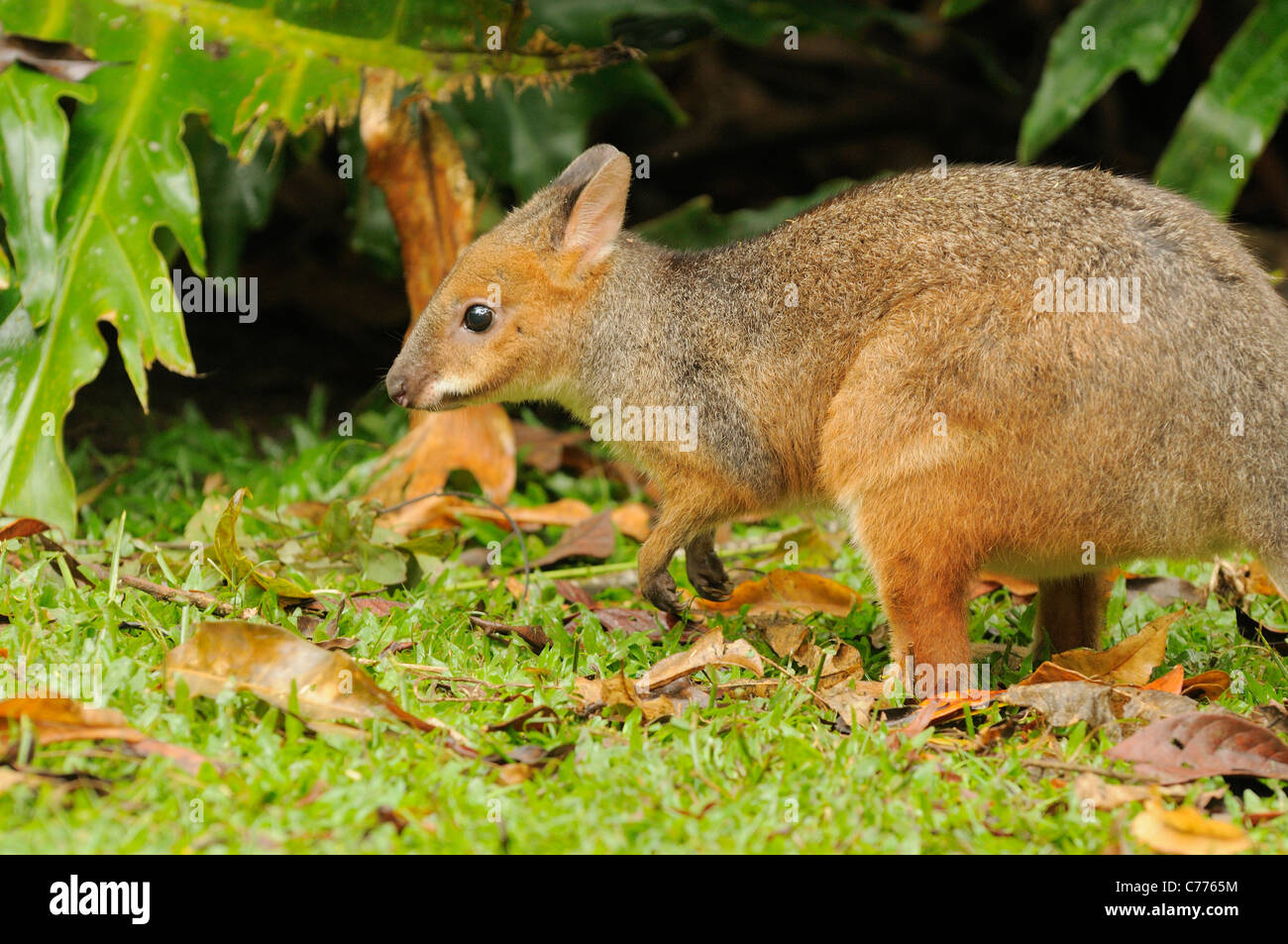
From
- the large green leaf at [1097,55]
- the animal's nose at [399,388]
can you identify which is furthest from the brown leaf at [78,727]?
the large green leaf at [1097,55]

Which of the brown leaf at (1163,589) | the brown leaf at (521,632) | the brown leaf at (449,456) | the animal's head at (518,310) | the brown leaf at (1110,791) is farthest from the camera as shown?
the brown leaf at (449,456)

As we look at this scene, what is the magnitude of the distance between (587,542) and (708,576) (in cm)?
88

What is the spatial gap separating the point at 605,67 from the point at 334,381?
9.41 ft

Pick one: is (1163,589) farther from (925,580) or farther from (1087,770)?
(1087,770)

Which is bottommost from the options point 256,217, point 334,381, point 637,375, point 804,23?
point 637,375

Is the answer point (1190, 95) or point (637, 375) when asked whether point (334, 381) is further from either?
point (1190, 95)

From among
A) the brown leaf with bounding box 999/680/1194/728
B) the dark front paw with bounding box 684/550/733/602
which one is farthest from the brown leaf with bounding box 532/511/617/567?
the brown leaf with bounding box 999/680/1194/728

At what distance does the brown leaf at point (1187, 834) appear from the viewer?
277cm

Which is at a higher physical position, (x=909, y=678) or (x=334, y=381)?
(x=334, y=381)

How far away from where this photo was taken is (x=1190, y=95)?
9.87 m

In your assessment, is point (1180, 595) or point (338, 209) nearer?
point (1180, 595)

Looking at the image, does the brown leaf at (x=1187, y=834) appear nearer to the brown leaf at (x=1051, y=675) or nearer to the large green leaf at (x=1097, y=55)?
the brown leaf at (x=1051, y=675)

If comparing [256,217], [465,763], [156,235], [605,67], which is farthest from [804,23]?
[465,763]

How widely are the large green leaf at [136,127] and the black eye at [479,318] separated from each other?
1169mm
